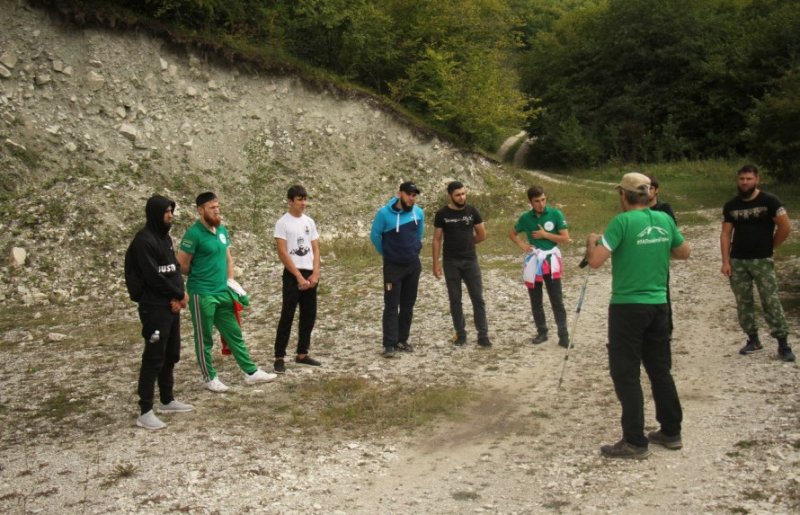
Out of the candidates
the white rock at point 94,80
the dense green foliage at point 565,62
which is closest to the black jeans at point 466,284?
the white rock at point 94,80

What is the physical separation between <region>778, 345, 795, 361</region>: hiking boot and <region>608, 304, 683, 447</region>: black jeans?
2870mm

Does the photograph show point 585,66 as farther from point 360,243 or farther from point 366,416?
point 366,416

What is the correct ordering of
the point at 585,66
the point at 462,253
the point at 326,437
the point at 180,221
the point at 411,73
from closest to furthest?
the point at 326,437 < the point at 462,253 < the point at 180,221 < the point at 411,73 < the point at 585,66

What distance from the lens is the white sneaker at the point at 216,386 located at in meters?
8.16

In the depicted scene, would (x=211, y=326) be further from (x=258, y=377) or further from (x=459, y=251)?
(x=459, y=251)

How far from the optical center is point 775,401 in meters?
7.14

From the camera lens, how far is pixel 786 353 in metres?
8.36

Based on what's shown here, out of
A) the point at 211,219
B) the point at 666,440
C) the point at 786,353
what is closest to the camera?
the point at 666,440

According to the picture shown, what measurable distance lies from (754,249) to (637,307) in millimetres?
3310

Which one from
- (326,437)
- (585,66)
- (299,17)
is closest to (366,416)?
(326,437)

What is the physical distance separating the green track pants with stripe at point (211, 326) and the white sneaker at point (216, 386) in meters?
0.04

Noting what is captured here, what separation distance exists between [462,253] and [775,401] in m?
3.85

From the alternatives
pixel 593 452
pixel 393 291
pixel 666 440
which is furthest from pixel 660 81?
pixel 593 452

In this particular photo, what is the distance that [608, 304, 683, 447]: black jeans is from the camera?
599 cm
